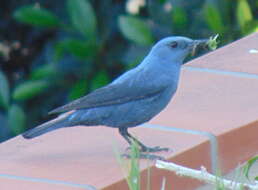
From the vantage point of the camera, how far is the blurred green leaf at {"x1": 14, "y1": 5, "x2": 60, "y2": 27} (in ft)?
19.7

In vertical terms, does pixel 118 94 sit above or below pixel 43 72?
below

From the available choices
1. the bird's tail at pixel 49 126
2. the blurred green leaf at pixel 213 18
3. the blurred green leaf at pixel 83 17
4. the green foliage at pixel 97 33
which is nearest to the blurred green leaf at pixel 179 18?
the green foliage at pixel 97 33

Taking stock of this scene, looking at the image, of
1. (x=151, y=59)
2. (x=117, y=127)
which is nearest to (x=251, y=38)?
(x=151, y=59)

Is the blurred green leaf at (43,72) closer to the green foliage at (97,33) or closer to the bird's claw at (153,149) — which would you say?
the green foliage at (97,33)

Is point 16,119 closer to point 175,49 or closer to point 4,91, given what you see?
point 4,91

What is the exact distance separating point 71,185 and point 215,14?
105 inches

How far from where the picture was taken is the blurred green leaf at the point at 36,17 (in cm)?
600

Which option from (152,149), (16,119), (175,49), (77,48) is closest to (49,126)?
(152,149)

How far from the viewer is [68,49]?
19.5ft

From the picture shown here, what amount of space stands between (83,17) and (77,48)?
0.60ft

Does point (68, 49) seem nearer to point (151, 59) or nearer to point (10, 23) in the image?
point (10, 23)

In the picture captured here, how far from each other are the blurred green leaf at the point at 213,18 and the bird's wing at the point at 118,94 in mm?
1768

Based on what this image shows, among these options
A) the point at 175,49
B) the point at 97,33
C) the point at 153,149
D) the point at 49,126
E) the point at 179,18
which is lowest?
the point at 153,149

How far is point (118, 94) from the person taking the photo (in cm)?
385
